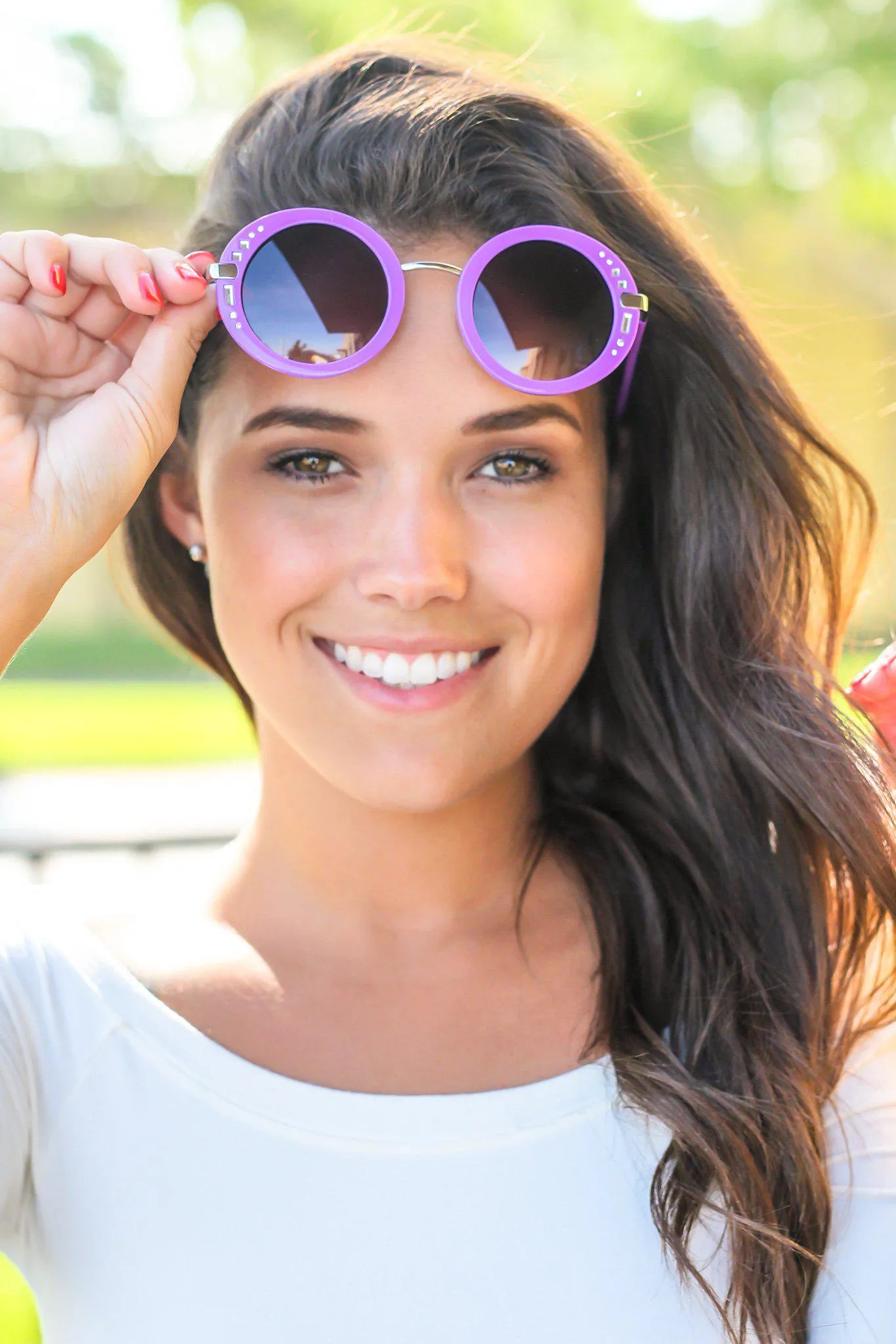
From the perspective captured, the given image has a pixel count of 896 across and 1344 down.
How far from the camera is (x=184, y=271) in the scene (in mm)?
1906

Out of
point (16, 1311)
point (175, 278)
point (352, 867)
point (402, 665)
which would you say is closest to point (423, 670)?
point (402, 665)

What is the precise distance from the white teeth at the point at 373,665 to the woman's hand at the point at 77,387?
1.28 ft

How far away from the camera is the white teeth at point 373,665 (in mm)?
1975

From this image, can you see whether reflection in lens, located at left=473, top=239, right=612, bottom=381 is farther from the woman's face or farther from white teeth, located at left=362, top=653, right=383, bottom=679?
white teeth, located at left=362, top=653, right=383, bottom=679

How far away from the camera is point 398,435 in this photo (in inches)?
74.9

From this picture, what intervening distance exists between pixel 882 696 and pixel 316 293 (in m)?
1.06

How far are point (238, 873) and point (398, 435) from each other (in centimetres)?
78

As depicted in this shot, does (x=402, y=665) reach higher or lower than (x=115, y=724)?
higher

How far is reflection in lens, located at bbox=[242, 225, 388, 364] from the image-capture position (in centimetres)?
188

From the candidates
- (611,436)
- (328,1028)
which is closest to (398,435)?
(611,436)

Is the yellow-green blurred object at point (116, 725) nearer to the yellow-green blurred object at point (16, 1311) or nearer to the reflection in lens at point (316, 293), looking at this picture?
the yellow-green blurred object at point (16, 1311)

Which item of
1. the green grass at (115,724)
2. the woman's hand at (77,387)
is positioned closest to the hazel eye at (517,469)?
the woman's hand at (77,387)

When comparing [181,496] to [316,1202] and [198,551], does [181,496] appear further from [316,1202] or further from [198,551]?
[316,1202]

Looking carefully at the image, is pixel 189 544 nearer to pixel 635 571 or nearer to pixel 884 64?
pixel 635 571
